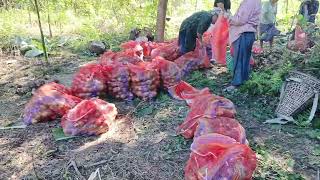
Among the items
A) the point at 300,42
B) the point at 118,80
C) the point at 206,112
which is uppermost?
the point at 300,42

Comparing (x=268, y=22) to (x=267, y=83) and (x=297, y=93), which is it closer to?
(x=267, y=83)

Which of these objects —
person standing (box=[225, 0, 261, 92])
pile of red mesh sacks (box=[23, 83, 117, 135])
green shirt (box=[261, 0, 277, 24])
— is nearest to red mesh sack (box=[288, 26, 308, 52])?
green shirt (box=[261, 0, 277, 24])

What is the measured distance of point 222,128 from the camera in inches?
136

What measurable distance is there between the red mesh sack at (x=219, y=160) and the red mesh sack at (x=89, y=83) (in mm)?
2003

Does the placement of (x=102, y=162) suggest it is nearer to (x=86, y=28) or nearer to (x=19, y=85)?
(x=19, y=85)

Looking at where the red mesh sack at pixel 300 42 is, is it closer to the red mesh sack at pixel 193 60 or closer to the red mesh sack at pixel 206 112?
the red mesh sack at pixel 193 60

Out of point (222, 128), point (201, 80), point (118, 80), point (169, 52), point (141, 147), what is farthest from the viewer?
point (169, 52)

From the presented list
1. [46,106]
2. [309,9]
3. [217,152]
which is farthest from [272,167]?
[309,9]

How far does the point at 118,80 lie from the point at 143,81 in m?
0.33

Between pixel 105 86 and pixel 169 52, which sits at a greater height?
pixel 169 52

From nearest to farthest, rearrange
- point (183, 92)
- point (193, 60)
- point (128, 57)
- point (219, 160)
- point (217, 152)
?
point (219, 160) < point (217, 152) < point (183, 92) < point (128, 57) < point (193, 60)

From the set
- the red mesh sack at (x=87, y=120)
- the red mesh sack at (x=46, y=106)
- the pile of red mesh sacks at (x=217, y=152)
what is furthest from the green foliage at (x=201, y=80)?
the red mesh sack at (x=46, y=106)

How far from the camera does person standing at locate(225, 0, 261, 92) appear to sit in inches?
188

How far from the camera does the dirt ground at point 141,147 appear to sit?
129 inches
